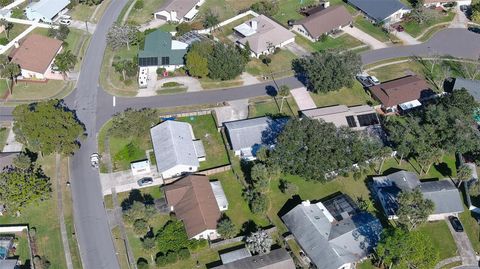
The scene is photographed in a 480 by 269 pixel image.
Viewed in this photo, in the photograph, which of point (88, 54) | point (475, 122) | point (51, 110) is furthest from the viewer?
point (88, 54)

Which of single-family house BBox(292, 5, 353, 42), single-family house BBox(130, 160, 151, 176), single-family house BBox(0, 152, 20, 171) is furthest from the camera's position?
single-family house BBox(292, 5, 353, 42)

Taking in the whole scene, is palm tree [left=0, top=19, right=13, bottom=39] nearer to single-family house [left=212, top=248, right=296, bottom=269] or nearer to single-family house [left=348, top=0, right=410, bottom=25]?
single-family house [left=212, top=248, right=296, bottom=269]

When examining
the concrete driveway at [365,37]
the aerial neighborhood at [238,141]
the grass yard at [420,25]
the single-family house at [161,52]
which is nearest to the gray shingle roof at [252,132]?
the aerial neighborhood at [238,141]

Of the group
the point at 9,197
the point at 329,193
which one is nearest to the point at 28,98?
the point at 9,197

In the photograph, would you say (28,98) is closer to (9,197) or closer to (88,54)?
(88,54)

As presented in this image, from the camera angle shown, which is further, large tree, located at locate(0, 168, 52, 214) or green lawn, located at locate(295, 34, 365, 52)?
green lawn, located at locate(295, 34, 365, 52)

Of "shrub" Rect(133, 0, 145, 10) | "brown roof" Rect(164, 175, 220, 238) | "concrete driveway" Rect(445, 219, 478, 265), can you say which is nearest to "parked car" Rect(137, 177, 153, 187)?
"brown roof" Rect(164, 175, 220, 238)

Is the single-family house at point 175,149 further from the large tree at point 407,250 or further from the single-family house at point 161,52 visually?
the large tree at point 407,250
